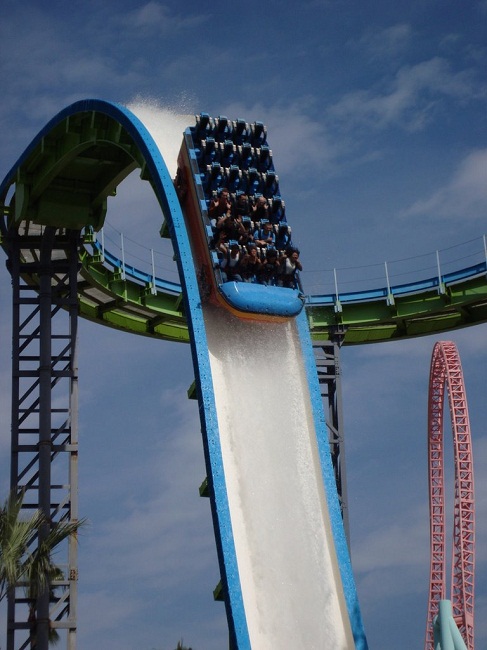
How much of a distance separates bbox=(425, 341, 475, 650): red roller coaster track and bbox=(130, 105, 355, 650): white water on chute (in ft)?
65.0

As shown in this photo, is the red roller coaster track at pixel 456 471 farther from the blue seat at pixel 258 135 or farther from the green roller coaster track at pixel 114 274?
the blue seat at pixel 258 135

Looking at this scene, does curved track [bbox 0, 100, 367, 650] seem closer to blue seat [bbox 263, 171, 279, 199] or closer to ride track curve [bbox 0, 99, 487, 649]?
ride track curve [bbox 0, 99, 487, 649]

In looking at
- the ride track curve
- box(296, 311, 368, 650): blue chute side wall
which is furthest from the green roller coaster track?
box(296, 311, 368, 650): blue chute side wall

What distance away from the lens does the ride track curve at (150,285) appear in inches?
752

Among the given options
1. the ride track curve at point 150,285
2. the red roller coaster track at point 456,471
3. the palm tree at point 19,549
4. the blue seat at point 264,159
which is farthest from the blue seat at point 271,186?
the red roller coaster track at point 456,471

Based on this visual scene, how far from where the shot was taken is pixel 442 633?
22.6 meters

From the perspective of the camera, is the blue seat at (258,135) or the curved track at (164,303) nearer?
the curved track at (164,303)

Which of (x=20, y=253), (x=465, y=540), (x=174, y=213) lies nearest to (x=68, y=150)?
(x=20, y=253)

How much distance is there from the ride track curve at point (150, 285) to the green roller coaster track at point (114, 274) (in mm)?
25

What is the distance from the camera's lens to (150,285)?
30.4 metres

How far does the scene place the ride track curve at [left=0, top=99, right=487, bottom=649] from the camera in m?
19.1

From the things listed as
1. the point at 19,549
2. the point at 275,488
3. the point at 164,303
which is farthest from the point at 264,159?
the point at 164,303

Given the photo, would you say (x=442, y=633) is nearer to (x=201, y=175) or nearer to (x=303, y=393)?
(x=303, y=393)

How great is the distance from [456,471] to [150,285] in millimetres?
14209
